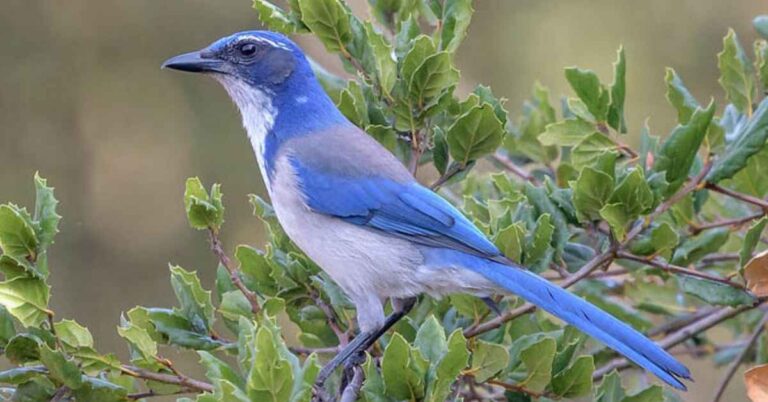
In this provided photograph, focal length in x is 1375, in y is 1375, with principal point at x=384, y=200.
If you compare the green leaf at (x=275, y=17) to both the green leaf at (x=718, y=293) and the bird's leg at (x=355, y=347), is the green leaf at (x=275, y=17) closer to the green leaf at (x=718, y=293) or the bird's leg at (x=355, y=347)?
the bird's leg at (x=355, y=347)

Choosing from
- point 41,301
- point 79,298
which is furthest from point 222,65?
point 79,298

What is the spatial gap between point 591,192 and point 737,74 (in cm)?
76

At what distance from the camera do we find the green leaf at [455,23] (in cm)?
404

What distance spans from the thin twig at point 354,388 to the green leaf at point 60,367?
0.65 metres

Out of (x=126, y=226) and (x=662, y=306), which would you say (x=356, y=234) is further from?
(x=126, y=226)

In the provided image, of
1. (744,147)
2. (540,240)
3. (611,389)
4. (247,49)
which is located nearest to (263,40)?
(247,49)

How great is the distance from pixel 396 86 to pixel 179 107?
689 centimetres

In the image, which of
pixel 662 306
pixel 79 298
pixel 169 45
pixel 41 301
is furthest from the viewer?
→ pixel 169 45

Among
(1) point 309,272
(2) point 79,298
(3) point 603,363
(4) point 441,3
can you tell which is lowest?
(2) point 79,298

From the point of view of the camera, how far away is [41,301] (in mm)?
3336

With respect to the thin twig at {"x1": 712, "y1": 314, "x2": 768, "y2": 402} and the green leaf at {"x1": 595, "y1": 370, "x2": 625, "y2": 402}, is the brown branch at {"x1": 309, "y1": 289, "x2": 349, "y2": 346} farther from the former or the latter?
the thin twig at {"x1": 712, "y1": 314, "x2": 768, "y2": 402}

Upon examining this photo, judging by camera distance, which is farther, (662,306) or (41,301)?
(662,306)

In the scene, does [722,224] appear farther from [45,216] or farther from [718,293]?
[45,216]

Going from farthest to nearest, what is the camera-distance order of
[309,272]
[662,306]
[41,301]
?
[662,306] → [309,272] → [41,301]
